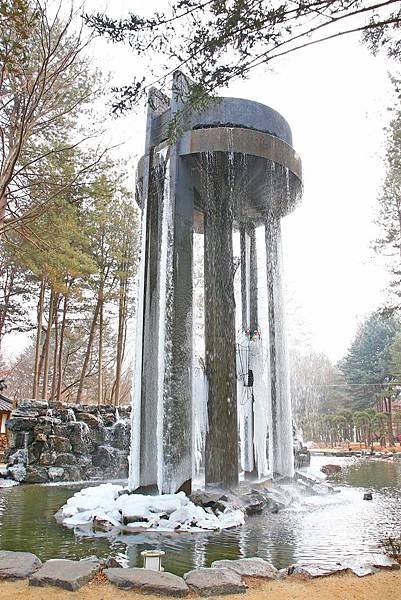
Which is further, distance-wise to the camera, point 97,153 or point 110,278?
point 110,278

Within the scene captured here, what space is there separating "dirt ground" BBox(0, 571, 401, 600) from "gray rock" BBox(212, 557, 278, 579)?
0.08 m

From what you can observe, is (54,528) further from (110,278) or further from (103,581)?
(110,278)

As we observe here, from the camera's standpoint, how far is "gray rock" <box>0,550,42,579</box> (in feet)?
9.39

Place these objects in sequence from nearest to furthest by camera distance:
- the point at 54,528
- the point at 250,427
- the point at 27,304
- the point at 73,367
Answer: the point at 54,528 < the point at 250,427 < the point at 27,304 < the point at 73,367

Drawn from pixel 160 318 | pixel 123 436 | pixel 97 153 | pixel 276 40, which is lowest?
→ pixel 123 436

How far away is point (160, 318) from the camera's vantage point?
6.14m

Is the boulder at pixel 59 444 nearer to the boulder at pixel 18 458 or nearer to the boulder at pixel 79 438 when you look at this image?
the boulder at pixel 79 438

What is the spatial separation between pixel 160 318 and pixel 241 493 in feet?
7.83

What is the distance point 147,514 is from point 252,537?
1131mm

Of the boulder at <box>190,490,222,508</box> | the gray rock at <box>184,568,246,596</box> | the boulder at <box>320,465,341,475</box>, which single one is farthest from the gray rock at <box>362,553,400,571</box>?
the boulder at <box>320,465,341,475</box>

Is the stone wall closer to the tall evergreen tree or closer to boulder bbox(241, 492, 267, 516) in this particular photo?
boulder bbox(241, 492, 267, 516)

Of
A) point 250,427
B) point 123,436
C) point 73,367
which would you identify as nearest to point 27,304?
point 123,436

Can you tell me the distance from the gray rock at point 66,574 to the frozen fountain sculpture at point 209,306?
8.88ft

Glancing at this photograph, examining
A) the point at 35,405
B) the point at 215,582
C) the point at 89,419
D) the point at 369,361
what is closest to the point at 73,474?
the point at 89,419
